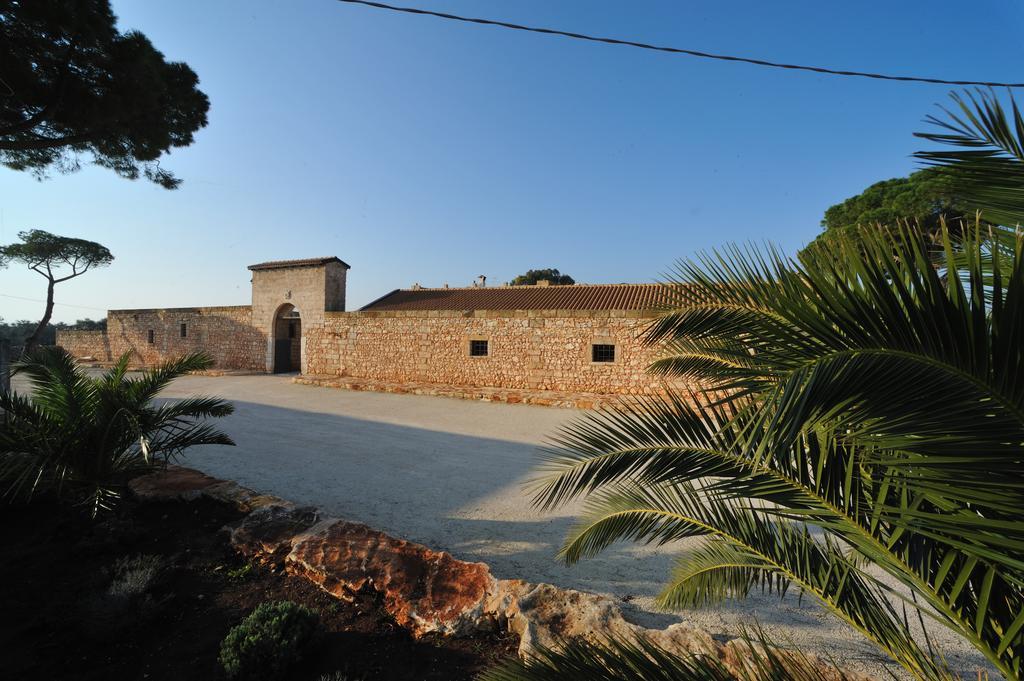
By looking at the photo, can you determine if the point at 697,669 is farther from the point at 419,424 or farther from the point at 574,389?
the point at 574,389

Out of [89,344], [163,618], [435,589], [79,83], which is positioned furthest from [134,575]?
[89,344]

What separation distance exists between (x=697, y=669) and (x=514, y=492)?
3.33 m

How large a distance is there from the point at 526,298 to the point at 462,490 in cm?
1158

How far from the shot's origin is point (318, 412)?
8883 millimetres

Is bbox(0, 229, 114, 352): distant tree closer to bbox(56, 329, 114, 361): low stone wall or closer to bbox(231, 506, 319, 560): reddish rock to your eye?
bbox(56, 329, 114, 361): low stone wall

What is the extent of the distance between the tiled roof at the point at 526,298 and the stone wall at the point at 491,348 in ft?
7.16

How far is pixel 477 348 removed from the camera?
12320 mm

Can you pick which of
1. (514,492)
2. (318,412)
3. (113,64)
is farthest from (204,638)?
(113,64)

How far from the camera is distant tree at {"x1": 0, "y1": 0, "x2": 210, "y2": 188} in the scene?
538 cm

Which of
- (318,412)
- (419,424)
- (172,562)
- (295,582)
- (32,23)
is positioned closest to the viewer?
(295,582)

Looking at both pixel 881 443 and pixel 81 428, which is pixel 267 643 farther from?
pixel 81 428

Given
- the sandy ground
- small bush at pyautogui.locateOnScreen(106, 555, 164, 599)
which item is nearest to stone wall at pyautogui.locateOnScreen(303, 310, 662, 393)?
the sandy ground

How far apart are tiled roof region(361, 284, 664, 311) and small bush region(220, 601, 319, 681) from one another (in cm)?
1165

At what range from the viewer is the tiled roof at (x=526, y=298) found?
13609 mm
